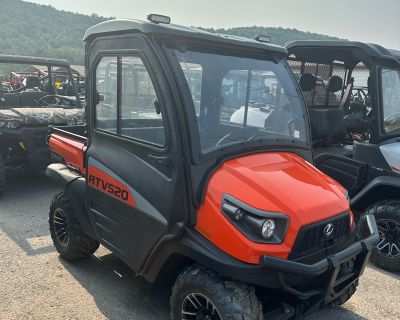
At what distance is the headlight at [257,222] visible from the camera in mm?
2305

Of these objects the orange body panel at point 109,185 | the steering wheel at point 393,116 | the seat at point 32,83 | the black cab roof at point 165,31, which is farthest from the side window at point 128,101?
the seat at point 32,83

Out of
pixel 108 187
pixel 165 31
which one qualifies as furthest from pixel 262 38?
pixel 108 187

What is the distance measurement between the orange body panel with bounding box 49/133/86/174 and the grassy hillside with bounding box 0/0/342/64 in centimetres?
4273

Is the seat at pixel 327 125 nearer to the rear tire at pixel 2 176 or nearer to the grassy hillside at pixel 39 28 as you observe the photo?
the rear tire at pixel 2 176

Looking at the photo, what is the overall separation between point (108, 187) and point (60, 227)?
114 centimetres

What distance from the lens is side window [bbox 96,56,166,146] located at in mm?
2654

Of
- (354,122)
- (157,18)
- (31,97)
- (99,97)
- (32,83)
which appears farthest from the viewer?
(32,83)

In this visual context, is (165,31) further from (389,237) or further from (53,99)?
(53,99)

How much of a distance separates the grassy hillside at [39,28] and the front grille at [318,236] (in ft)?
148

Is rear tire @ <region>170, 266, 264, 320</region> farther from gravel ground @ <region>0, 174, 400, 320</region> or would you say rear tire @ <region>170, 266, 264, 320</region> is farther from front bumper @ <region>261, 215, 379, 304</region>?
gravel ground @ <region>0, 174, 400, 320</region>

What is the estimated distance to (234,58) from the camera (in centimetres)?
284

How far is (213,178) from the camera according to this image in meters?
2.50

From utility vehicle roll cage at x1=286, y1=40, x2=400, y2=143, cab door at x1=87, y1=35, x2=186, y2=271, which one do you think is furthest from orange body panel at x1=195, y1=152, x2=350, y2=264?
utility vehicle roll cage at x1=286, y1=40, x2=400, y2=143

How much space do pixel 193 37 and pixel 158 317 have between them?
207cm
